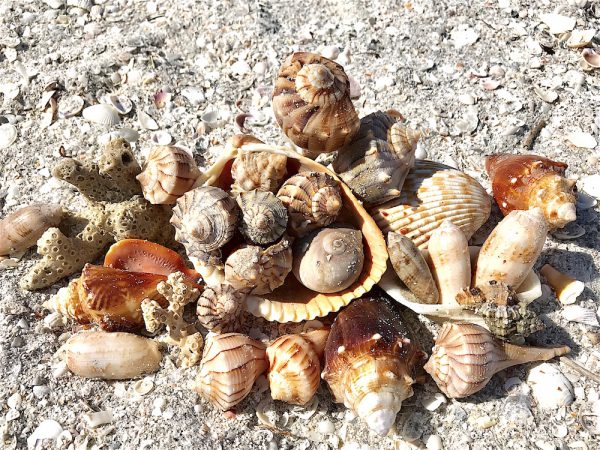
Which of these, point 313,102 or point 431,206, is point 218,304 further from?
point 431,206

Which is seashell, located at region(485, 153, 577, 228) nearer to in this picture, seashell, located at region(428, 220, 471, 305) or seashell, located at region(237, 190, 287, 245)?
seashell, located at region(428, 220, 471, 305)

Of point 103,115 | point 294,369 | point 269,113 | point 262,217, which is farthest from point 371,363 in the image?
point 103,115

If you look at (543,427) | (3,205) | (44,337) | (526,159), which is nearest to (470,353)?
(543,427)

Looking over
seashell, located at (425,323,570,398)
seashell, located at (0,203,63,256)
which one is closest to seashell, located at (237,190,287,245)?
seashell, located at (425,323,570,398)

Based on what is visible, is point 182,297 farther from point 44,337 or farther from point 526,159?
point 526,159

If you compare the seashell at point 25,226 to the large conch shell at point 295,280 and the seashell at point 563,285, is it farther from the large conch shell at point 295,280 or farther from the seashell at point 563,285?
the seashell at point 563,285

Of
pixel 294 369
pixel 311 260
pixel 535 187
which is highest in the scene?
pixel 535 187
